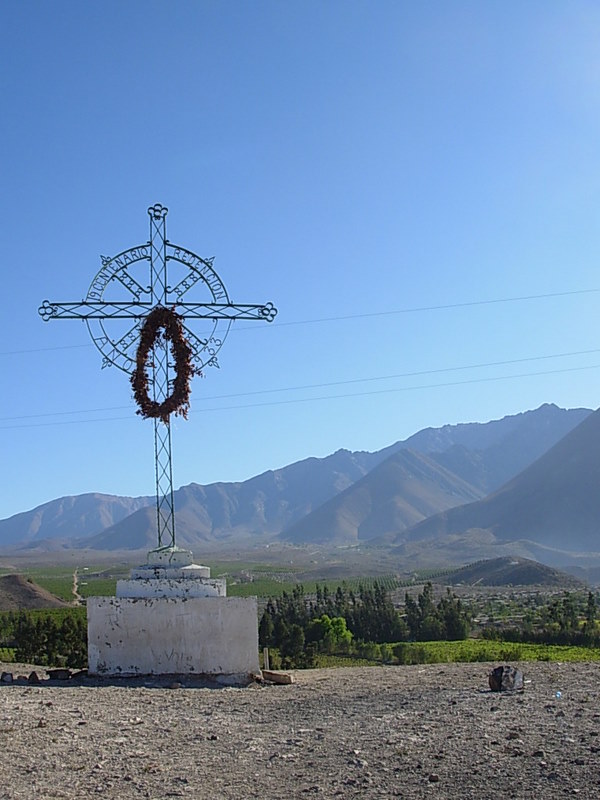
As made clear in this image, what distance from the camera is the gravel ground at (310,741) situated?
7.86 meters

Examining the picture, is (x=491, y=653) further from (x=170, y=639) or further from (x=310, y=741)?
(x=310, y=741)

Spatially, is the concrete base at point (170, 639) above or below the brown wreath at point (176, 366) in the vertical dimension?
below

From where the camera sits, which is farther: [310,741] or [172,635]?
[172,635]

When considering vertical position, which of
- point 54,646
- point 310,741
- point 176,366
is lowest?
point 54,646

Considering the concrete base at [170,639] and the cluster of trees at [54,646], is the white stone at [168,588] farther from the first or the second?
the cluster of trees at [54,646]

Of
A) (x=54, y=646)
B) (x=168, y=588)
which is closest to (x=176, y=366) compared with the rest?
(x=168, y=588)

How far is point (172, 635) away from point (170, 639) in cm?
7

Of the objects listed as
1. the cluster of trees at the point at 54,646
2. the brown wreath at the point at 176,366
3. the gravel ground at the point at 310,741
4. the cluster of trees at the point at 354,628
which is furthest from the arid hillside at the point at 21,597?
the gravel ground at the point at 310,741

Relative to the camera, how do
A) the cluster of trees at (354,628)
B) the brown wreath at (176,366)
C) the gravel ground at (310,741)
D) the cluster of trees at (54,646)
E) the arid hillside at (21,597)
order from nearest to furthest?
the gravel ground at (310,741) → the brown wreath at (176,366) → the cluster of trees at (54,646) → the cluster of trees at (354,628) → the arid hillside at (21,597)

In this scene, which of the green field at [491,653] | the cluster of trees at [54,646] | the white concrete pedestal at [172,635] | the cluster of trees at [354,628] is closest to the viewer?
the white concrete pedestal at [172,635]

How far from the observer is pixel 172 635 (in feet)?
49.0

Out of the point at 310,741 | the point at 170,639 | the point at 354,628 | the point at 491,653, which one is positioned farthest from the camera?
the point at 354,628

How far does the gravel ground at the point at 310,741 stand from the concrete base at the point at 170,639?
140 centimetres

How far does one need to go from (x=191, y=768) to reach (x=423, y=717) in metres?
3.12
